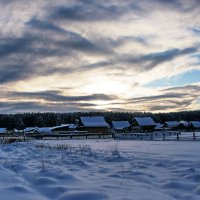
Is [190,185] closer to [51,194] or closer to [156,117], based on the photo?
[51,194]

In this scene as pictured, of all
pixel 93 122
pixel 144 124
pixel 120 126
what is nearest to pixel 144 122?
pixel 144 124

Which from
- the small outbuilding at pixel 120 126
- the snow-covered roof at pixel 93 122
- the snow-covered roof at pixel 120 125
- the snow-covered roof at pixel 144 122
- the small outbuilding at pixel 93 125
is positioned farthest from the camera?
the snow-covered roof at pixel 120 125

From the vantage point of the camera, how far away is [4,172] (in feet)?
34.8

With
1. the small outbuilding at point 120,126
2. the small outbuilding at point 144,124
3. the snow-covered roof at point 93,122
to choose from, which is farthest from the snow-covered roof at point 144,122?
the snow-covered roof at point 93,122

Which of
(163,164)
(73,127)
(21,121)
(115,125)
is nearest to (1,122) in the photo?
(21,121)

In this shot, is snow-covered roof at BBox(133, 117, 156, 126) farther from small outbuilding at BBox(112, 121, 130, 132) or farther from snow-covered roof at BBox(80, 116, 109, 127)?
snow-covered roof at BBox(80, 116, 109, 127)

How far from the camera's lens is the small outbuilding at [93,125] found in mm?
84600

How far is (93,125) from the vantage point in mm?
84375

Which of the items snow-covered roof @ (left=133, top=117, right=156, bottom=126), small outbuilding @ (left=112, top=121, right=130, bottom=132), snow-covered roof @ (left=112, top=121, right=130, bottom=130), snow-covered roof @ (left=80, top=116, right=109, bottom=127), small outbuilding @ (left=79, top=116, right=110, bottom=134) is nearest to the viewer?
snow-covered roof @ (left=80, top=116, right=109, bottom=127)

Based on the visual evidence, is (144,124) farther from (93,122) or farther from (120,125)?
(93,122)

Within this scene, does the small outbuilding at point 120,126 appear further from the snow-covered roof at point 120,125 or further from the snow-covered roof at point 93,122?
the snow-covered roof at point 93,122

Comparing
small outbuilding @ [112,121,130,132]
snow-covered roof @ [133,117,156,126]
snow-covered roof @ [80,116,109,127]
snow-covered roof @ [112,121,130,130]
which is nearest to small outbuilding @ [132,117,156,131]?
snow-covered roof @ [133,117,156,126]

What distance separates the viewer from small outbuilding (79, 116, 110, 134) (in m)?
84.6

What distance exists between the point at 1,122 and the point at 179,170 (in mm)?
153469
